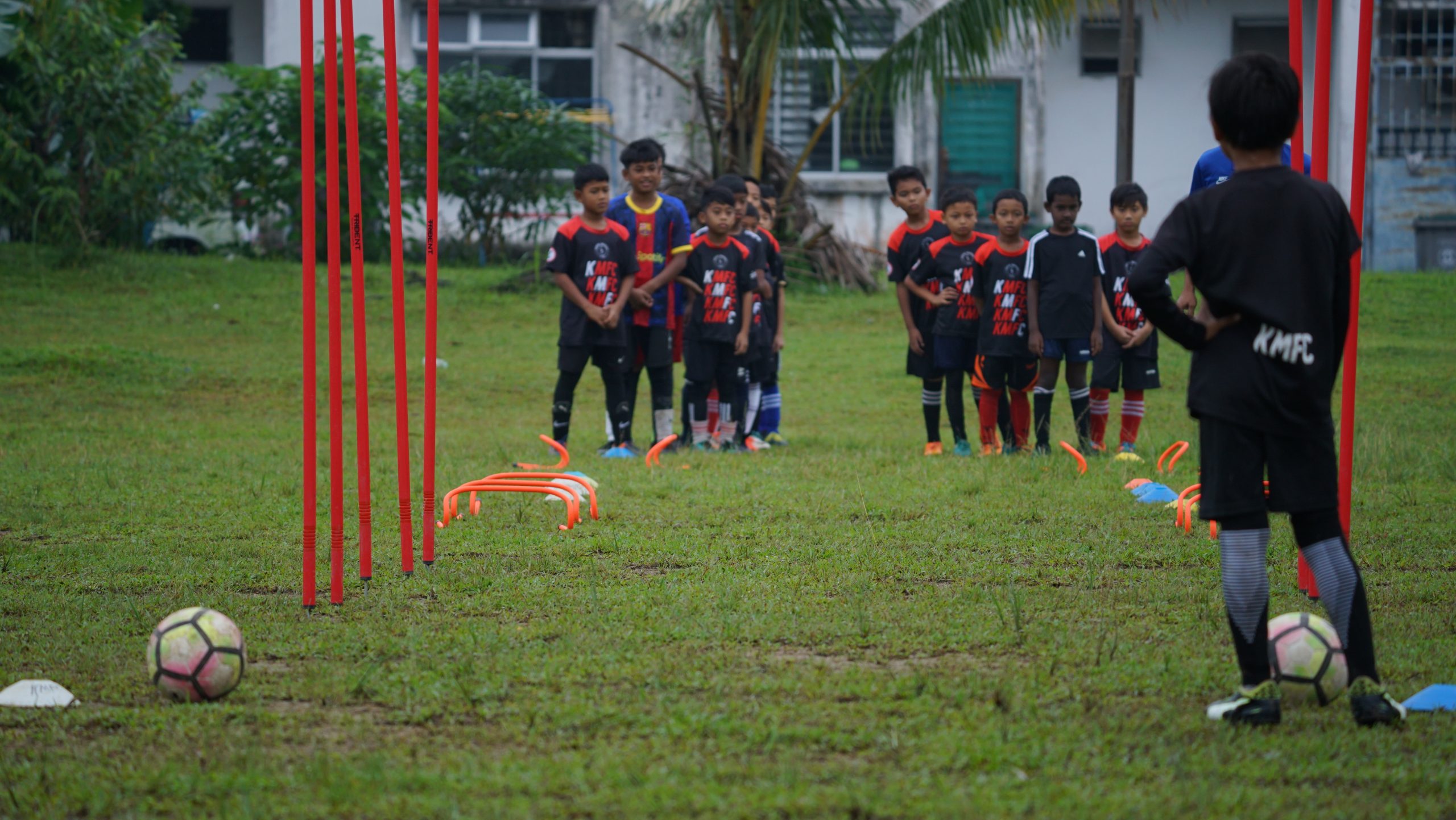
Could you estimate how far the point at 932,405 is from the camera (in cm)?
1012

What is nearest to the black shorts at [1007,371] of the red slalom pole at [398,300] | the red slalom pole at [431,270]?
the red slalom pole at [431,270]

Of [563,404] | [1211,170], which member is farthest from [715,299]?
[1211,170]

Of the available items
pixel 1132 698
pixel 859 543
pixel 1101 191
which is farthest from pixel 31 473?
pixel 1101 191

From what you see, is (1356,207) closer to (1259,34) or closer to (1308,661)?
(1308,661)

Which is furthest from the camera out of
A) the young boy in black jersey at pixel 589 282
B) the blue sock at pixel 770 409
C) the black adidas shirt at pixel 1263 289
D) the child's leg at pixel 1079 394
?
the blue sock at pixel 770 409

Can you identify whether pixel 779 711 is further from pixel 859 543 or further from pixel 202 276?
pixel 202 276

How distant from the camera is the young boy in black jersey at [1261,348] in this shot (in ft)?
11.9

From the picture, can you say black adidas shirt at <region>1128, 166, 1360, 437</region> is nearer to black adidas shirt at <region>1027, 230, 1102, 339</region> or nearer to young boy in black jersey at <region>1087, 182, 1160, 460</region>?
black adidas shirt at <region>1027, 230, 1102, 339</region>

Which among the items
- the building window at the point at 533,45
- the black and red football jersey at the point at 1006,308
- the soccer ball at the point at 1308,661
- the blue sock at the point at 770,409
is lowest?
the blue sock at the point at 770,409

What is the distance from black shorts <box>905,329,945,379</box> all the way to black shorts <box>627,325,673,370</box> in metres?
1.70

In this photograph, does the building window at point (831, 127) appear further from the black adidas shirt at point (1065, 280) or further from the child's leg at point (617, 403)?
the child's leg at point (617, 403)

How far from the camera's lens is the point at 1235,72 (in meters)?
3.69

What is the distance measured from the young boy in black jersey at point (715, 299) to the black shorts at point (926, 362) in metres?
1.19

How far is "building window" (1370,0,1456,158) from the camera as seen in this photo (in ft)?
78.1
